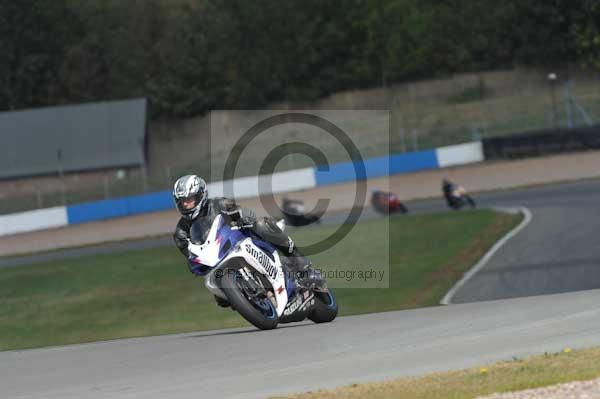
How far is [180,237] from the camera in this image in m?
9.96

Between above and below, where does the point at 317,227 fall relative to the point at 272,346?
below

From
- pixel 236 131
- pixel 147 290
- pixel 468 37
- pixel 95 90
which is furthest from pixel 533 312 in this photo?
pixel 95 90

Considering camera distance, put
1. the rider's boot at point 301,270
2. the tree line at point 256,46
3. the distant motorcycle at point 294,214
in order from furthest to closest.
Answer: the tree line at point 256,46, the distant motorcycle at point 294,214, the rider's boot at point 301,270

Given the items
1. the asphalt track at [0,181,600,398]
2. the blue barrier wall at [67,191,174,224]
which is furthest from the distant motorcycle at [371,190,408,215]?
the asphalt track at [0,181,600,398]

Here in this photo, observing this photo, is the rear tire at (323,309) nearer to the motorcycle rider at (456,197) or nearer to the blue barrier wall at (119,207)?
the motorcycle rider at (456,197)

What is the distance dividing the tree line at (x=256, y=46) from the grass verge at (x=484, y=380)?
2014 inches

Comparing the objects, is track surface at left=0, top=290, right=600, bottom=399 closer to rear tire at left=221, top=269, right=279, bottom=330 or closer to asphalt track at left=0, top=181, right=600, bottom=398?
asphalt track at left=0, top=181, right=600, bottom=398

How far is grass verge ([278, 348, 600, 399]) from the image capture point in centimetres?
633

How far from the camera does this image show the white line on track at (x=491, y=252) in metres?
15.7

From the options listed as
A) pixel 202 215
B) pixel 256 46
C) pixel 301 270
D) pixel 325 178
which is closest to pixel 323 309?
pixel 301 270

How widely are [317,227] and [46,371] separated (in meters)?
19.8

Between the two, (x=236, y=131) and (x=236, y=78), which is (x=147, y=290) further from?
(x=236, y=78)

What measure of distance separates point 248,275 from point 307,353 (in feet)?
5.36

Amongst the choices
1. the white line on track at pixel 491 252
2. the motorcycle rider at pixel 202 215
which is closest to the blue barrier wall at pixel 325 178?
the white line on track at pixel 491 252
